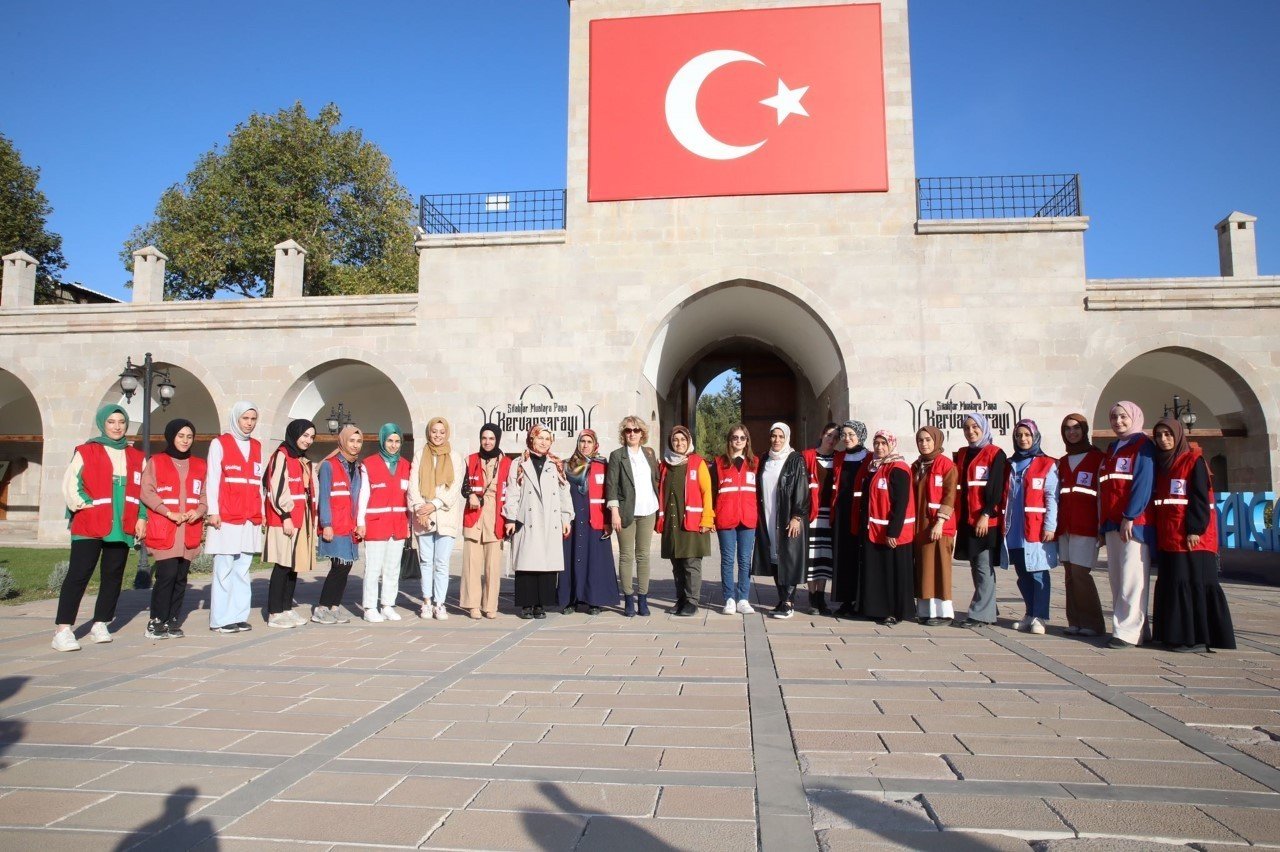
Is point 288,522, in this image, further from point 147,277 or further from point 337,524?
point 147,277

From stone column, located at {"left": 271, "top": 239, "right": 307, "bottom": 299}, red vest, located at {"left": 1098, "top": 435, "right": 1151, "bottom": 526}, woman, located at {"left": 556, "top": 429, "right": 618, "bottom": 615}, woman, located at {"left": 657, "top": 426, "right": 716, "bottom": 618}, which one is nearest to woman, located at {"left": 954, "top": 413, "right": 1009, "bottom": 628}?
red vest, located at {"left": 1098, "top": 435, "right": 1151, "bottom": 526}

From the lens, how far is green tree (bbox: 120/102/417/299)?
26.1 m

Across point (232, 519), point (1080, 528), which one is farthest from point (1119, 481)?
point (232, 519)

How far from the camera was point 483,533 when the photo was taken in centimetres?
746

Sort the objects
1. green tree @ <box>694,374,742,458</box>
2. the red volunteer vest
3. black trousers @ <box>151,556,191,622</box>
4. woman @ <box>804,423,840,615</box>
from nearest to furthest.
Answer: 1. black trousers @ <box>151,556,191,622</box>
2. the red volunteer vest
3. woman @ <box>804,423,840,615</box>
4. green tree @ <box>694,374,742,458</box>

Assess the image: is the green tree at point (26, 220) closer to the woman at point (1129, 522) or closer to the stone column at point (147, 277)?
the stone column at point (147, 277)

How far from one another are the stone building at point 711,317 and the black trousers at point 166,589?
8.60 m

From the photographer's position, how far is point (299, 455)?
23.3ft

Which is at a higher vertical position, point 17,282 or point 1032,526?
point 17,282

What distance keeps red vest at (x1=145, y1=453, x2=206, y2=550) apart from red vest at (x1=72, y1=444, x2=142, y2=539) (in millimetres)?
155

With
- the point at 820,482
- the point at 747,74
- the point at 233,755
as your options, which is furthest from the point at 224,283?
the point at 233,755

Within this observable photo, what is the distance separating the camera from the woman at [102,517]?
5.91 m

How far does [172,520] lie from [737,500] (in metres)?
4.74

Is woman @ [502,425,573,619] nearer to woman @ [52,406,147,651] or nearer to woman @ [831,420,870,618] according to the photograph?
woman @ [831,420,870,618]
